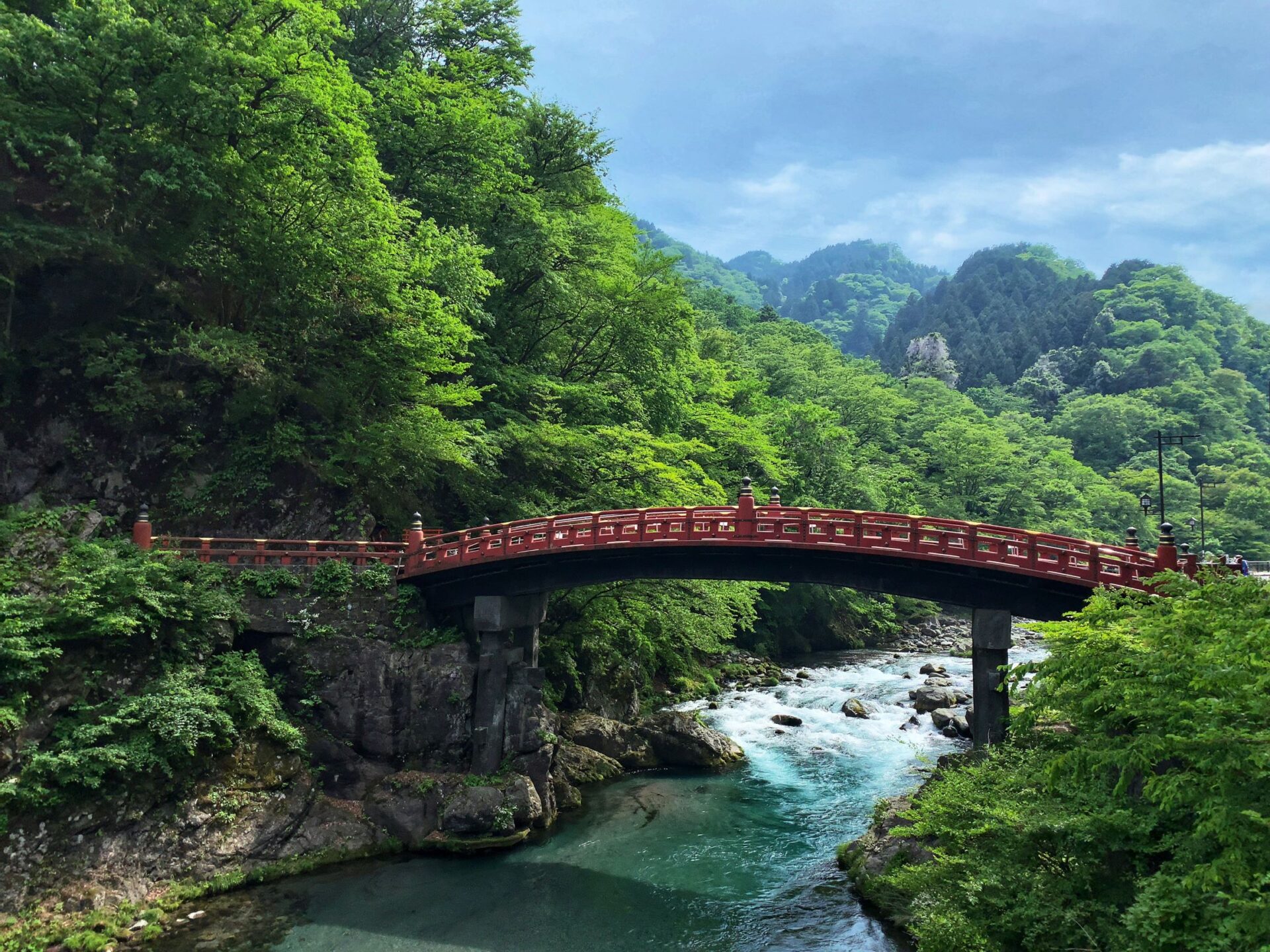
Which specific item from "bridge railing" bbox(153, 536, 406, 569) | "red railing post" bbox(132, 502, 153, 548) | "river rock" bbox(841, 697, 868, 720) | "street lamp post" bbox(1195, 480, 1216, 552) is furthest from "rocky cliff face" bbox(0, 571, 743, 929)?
"street lamp post" bbox(1195, 480, 1216, 552)

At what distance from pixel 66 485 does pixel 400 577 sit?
1010 centimetres

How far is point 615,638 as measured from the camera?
3081 centimetres

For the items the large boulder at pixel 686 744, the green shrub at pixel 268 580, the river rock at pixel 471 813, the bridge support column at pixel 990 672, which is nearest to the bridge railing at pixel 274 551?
the green shrub at pixel 268 580

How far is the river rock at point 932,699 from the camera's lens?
32.7 m

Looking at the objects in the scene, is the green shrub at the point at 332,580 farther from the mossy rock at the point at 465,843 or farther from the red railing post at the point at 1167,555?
the red railing post at the point at 1167,555

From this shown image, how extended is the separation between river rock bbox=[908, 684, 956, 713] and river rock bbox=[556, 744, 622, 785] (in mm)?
13366

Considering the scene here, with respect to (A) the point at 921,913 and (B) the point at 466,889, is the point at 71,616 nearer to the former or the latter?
(B) the point at 466,889

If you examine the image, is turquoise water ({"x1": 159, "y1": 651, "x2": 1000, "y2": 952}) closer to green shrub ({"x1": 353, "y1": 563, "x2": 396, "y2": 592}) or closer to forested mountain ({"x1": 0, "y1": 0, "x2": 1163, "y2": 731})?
forested mountain ({"x1": 0, "y1": 0, "x2": 1163, "y2": 731})

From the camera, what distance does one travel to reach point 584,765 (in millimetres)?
25562

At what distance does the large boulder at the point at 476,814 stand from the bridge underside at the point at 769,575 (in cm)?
529

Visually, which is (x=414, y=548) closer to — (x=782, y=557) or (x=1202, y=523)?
(x=782, y=557)

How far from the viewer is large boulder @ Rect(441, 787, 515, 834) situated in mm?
20609

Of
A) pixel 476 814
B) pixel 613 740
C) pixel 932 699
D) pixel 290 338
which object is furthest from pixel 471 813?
pixel 932 699

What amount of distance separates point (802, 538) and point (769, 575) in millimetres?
1556
